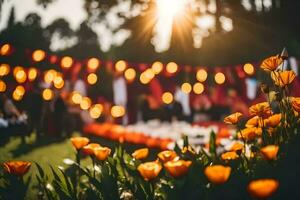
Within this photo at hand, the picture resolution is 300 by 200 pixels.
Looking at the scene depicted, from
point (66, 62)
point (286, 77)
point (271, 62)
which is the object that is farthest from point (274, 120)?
point (66, 62)

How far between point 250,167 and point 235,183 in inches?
16.2

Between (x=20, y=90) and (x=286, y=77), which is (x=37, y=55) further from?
(x=286, y=77)

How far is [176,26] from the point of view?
1894cm

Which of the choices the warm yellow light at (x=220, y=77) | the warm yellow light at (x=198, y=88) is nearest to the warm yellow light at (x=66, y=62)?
the warm yellow light at (x=220, y=77)

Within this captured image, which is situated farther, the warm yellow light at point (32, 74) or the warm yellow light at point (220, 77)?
the warm yellow light at point (220, 77)

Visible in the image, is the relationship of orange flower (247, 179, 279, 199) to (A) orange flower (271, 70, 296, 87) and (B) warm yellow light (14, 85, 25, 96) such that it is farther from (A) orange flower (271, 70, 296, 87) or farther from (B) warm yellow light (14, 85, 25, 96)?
(B) warm yellow light (14, 85, 25, 96)

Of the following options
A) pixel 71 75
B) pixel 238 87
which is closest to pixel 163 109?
pixel 238 87

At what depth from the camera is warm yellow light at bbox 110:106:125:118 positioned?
47.2 ft

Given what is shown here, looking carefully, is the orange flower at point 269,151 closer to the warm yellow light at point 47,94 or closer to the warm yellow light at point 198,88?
the warm yellow light at point 47,94

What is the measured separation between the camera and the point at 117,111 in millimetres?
14773

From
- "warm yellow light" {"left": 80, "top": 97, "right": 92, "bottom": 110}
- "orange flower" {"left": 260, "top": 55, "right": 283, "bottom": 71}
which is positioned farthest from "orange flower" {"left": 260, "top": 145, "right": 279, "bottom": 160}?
"warm yellow light" {"left": 80, "top": 97, "right": 92, "bottom": 110}

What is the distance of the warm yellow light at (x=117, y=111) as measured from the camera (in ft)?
47.2

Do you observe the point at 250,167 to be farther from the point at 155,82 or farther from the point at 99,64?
the point at 155,82

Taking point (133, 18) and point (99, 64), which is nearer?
point (99, 64)
